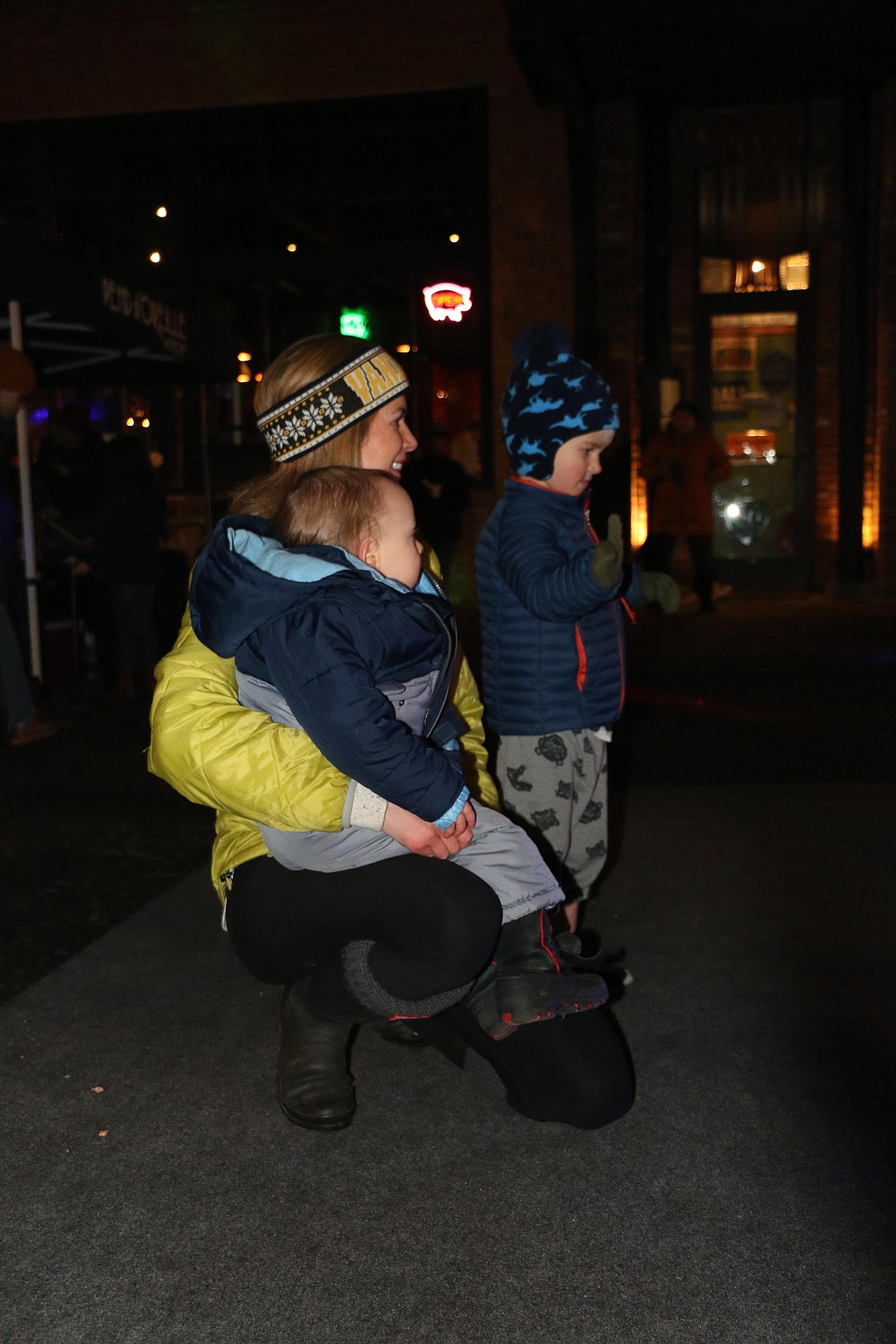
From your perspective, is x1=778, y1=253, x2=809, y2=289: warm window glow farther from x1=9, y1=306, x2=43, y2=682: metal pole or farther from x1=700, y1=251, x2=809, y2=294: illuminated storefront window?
x1=9, y1=306, x2=43, y2=682: metal pole

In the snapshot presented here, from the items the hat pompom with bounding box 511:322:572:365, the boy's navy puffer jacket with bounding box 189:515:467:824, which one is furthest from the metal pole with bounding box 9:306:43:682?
the boy's navy puffer jacket with bounding box 189:515:467:824

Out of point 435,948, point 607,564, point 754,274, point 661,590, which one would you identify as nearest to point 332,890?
point 435,948

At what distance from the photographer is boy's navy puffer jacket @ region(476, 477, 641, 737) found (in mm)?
3414

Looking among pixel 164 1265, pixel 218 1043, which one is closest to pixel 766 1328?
pixel 164 1265

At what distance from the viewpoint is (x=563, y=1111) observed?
254 centimetres

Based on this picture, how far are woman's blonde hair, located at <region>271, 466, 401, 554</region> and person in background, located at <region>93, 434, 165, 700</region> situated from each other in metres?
6.41

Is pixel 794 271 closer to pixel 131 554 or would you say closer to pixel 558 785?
pixel 131 554

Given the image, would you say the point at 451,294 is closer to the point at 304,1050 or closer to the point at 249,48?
the point at 249,48

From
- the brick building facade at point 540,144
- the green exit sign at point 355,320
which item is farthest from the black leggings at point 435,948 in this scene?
the green exit sign at point 355,320

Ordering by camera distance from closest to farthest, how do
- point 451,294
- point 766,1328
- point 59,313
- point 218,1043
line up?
point 766,1328 → point 218,1043 → point 59,313 → point 451,294

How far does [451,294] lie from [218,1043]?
1219 centimetres

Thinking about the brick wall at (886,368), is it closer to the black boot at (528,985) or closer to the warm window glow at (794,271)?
the warm window glow at (794,271)

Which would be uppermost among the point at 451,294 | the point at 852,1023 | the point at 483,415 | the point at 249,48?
the point at 249,48

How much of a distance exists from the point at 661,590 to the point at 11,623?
15.5ft
